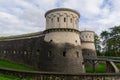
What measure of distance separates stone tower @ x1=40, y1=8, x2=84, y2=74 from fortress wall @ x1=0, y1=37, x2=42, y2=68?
503cm

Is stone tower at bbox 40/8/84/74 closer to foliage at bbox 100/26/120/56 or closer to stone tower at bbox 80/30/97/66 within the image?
stone tower at bbox 80/30/97/66

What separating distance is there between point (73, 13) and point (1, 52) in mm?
20427

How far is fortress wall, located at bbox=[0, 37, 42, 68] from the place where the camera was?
35.2 metres

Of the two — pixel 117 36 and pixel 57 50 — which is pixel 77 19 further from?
pixel 117 36

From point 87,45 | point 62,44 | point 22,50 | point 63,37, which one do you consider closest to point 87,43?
point 87,45

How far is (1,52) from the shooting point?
42562 millimetres

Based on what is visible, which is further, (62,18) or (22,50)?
(22,50)

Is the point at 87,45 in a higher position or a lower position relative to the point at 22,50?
higher

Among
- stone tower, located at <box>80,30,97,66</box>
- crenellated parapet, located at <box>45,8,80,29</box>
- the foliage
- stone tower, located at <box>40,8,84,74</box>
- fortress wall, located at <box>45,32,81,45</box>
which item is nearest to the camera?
stone tower, located at <box>40,8,84,74</box>

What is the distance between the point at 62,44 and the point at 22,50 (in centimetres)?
1291

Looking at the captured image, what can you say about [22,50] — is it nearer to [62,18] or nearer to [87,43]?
[62,18]

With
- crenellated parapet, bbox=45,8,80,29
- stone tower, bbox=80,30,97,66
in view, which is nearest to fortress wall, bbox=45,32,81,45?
crenellated parapet, bbox=45,8,80,29

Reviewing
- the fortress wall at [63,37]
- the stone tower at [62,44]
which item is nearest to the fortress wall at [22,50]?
the stone tower at [62,44]

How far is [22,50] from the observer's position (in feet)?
127
